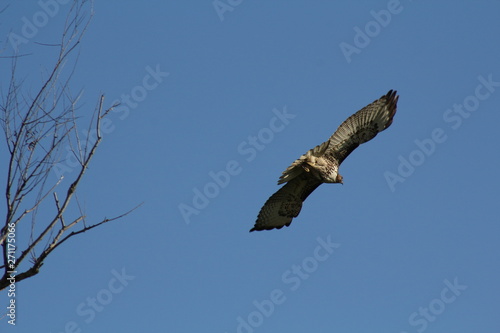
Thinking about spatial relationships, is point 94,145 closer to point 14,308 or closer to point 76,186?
point 76,186

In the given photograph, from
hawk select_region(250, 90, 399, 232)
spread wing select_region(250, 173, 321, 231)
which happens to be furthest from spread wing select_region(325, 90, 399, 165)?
spread wing select_region(250, 173, 321, 231)

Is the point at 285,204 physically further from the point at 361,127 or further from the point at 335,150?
the point at 361,127

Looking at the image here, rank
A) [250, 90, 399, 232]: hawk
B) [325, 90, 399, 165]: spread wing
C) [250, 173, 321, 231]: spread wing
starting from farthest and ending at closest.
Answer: [250, 173, 321, 231]: spread wing < [325, 90, 399, 165]: spread wing < [250, 90, 399, 232]: hawk

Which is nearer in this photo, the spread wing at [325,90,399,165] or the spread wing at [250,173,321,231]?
the spread wing at [325,90,399,165]

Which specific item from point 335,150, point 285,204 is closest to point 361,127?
point 335,150

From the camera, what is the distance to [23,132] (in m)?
5.28

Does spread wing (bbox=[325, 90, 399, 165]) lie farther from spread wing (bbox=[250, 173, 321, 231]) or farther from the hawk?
spread wing (bbox=[250, 173, 321, 231])

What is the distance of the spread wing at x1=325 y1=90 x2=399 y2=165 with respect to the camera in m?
11.8

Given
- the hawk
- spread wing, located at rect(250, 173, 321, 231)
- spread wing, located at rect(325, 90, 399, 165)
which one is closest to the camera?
the hawk

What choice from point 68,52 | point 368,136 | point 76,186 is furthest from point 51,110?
point 368,136

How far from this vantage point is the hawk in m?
11.6

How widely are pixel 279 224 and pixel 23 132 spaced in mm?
8234

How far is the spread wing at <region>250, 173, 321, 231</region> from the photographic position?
40.6 feet

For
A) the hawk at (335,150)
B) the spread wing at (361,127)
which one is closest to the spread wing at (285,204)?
the hawk at (335,150)
